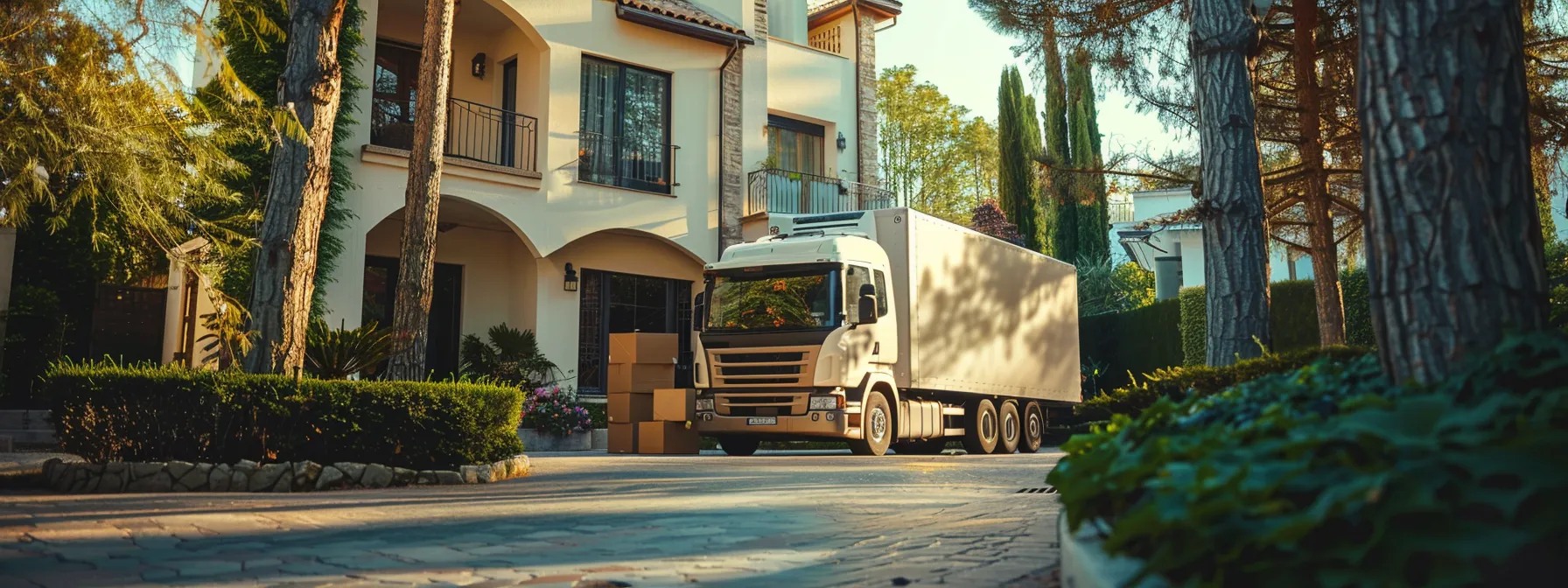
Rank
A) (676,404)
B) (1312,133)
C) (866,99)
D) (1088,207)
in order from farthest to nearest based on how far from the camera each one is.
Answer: (1088,207) < (866,99) < (676,404) < (1312,133)

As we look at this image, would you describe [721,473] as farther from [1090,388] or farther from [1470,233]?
[1090,388]

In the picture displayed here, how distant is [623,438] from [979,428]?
4782 millimetres

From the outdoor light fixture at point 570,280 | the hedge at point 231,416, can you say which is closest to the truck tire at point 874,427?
the hedge at point 231,416

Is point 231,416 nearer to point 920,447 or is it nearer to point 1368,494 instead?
point 1368,494

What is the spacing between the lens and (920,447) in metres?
17.0

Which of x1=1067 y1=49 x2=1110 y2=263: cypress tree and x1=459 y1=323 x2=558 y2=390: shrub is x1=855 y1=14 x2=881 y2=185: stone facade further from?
x1=459 y1=323 x2=558 y2=390: shrub

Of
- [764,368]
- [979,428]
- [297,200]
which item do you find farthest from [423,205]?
[979,428]

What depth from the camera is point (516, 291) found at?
19.5 meters

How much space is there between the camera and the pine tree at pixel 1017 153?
3516 centimetres

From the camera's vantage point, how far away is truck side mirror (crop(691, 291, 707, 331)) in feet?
46.2

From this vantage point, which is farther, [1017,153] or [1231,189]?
[1017,153]

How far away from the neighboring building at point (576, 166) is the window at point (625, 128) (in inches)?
1.0

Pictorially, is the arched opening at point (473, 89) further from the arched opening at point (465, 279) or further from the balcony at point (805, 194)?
the balcony at point (805, 194)

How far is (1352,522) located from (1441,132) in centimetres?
198
